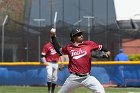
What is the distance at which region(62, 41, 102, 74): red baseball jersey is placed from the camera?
33.0ft

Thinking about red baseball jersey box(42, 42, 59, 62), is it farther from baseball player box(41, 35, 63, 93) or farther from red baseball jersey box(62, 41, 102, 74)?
red baseball jersey box(62, 41, 102, 74)

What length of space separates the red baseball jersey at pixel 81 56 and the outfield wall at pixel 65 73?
1056cm

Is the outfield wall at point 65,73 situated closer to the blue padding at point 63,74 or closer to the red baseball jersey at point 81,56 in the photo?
the blue padding at point 63,74

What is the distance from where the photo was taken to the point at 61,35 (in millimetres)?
27156

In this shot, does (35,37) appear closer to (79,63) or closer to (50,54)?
(50,54)

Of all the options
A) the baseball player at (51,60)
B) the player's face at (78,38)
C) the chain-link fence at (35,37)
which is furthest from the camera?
the chain-link fence at (35,37)

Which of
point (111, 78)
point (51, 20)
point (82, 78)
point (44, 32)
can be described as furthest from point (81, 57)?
point (51, 20)

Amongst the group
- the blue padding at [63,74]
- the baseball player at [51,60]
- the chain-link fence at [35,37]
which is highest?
the chain-link fence at [35,37]

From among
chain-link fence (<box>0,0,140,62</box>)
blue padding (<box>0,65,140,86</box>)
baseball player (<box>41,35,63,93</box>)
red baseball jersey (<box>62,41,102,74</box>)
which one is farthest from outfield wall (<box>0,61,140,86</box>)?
red baseball jersey (<box>62,41,102,74</box>)

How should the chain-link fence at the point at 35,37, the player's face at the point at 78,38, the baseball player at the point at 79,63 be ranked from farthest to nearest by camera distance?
the chain-link fence at the point at 35,37
the player's face at the point at 78,38
the baseball player at the point at 79,63

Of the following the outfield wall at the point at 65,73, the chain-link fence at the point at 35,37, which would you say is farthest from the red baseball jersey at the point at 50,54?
the chain-link fence at the point at 35,37

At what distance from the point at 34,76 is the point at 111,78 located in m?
3.29

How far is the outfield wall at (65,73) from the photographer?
67.6 feet

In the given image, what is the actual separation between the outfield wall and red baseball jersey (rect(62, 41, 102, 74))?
1056 cm
